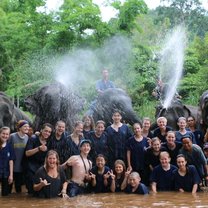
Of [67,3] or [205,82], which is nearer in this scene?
[67,3]

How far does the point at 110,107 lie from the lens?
12680mm

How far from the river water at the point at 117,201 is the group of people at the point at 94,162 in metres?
0.21

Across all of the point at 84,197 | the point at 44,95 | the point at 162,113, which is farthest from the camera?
the point at 162,113

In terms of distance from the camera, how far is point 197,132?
35.3 ft

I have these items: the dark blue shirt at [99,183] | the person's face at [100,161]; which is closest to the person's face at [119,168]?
the dark blue shirt at [99,183]

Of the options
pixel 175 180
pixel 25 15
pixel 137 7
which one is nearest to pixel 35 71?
pixel 25 15

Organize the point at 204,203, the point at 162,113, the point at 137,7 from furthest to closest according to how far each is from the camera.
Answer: the point at 137,7
the point at 162,113
the point at 204,203

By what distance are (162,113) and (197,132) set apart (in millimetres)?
2558

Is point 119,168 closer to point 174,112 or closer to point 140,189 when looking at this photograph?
point 140,189

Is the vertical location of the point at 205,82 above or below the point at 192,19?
below

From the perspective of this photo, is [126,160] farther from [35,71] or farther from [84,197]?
[35,71]

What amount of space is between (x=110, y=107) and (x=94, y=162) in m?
3.32

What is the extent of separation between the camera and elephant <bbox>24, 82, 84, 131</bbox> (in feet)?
38.0

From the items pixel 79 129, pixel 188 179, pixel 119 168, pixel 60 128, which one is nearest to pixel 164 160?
pixel 188 179
